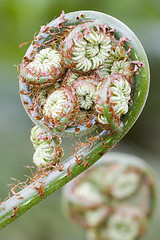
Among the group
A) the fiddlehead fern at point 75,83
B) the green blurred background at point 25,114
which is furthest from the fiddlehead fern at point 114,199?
the green blurred background at point 25,114

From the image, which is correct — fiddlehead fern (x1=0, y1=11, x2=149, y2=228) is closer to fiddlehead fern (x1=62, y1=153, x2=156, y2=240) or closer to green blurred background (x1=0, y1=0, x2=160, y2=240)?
fiddlehead fern (x1=62, y1=153, x2=156, y2=240)

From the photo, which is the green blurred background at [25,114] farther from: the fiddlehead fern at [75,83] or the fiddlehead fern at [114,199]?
the fiddlehead fern at [75,83]

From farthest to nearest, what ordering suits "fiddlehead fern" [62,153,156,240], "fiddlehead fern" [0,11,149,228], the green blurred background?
the green blurred background → "fiddlehead fern" [62,153,156,240] → "fiddlehead fern" [0,11,149,228]

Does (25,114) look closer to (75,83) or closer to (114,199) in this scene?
(114,199)

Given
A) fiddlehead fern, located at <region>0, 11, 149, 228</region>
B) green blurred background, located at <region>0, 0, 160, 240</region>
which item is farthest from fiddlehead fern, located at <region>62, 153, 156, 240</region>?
green blurred background, located at <region>0, 0, 160, 240</region>

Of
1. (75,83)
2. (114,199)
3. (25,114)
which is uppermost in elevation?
(25,114)

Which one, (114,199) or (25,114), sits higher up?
(25,114)

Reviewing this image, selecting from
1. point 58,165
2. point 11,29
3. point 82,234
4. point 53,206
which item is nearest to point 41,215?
point 53,206

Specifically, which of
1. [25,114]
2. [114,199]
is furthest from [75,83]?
[25,114]

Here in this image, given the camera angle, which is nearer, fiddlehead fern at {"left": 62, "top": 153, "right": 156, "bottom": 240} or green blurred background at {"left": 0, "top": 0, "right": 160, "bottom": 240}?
fiddlehead fern at {"left": 62, "top": 153, "right": 156, "bottom": 240}
